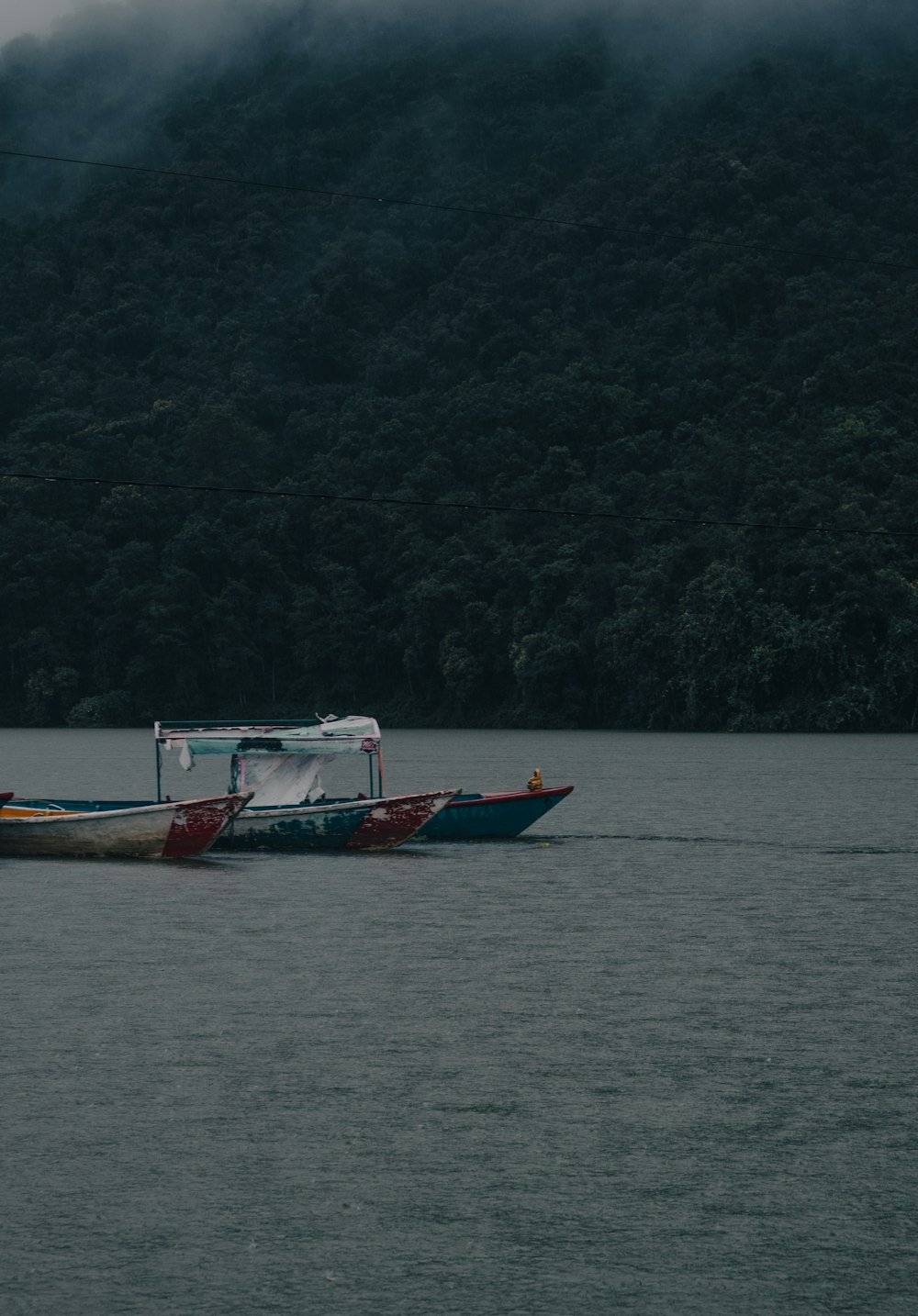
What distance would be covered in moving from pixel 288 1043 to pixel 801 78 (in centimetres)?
17662

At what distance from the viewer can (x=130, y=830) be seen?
3309 cm

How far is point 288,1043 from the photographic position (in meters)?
15.6

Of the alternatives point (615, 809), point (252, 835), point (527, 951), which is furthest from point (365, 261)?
point (527, 951)

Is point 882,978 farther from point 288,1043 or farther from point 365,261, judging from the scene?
point 365,261

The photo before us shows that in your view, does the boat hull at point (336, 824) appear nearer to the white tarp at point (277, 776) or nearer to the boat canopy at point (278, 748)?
the boat canopy at point (278, 748)

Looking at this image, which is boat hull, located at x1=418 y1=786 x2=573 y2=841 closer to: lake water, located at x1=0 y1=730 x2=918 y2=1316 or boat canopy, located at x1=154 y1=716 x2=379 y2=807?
boat canopy, located at x1=154 y1=716 x2=379 y2=807

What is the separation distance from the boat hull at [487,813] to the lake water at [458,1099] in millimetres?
8107

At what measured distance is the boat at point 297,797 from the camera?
3566cm

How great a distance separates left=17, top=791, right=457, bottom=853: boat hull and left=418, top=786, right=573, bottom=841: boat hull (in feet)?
5.37

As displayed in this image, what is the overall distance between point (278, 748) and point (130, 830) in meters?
4.46

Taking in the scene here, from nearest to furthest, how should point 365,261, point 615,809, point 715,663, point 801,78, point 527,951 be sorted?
point 527,951
point 615,809
point 715,663
point 365,261
point 801,78

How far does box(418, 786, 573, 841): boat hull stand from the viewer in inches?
1497

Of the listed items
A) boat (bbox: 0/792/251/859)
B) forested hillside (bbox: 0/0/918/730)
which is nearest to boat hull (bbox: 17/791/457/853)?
boat (bbox: 0/792/251/859)

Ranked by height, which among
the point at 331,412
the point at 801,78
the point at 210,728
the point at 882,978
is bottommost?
the point at 882,978
